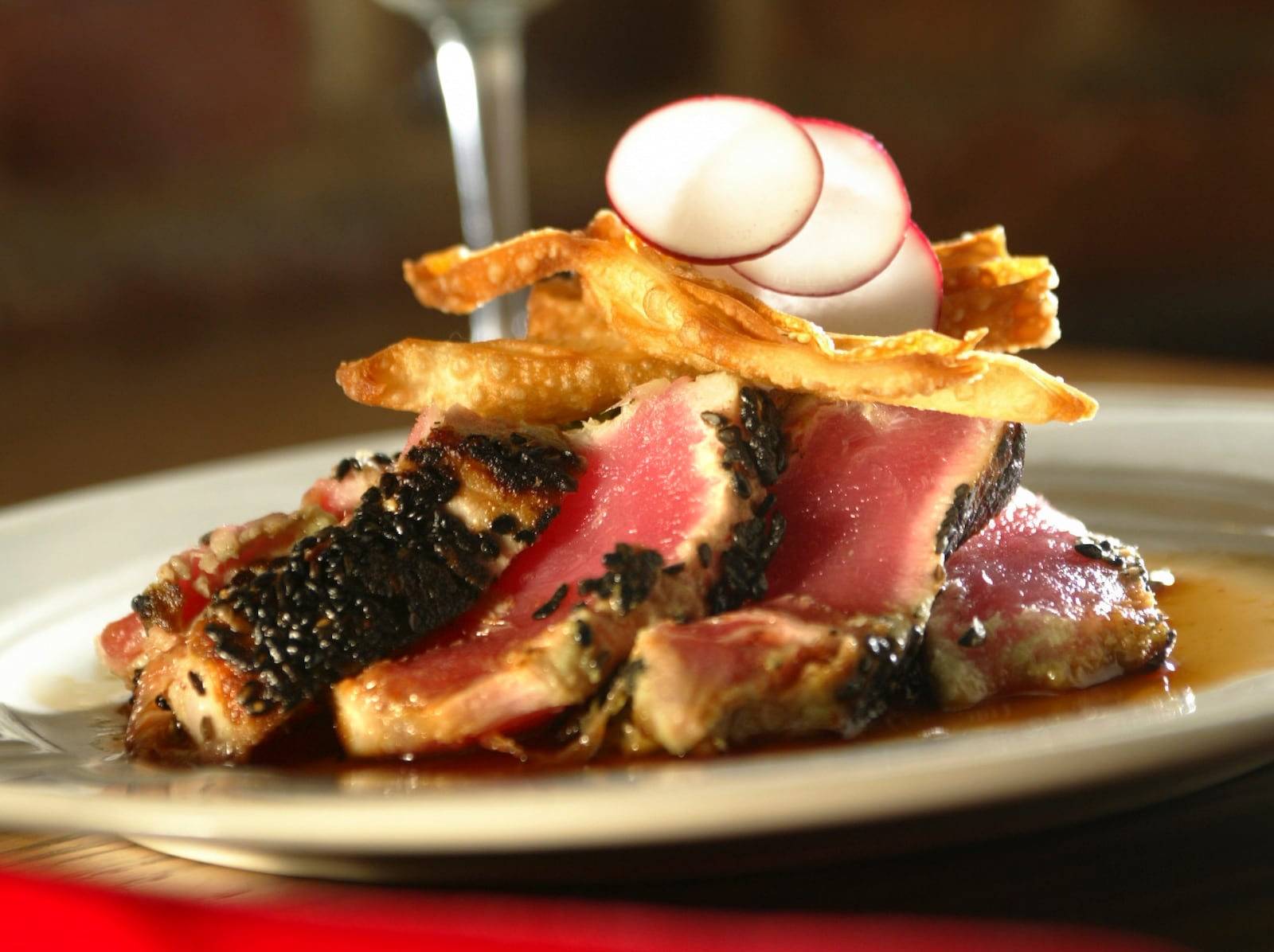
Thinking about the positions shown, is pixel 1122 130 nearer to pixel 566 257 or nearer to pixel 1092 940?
pixel 566 257

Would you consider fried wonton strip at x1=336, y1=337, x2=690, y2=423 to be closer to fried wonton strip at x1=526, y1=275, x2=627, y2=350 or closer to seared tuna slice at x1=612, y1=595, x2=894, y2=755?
fried wonton strip at x1=526, y1=275, x2=627, y2=350

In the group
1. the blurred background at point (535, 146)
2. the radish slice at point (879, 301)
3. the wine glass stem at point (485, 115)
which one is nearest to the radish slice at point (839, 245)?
the radish slice at point (879, 301)

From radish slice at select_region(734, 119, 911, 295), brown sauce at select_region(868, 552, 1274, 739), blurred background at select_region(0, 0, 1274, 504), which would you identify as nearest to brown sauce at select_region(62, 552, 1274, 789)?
brown sauce at select_region(868, 552, 1274, 739)

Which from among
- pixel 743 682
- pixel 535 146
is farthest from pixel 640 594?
pixel 535 146

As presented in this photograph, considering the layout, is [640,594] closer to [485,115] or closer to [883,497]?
[883,497]

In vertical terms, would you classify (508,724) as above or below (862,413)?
below

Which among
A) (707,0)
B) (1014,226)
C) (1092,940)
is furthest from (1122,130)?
(1092,940)

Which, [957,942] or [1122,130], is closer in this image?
[957,942]

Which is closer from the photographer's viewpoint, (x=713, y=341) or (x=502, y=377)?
(x=713, y=341)
